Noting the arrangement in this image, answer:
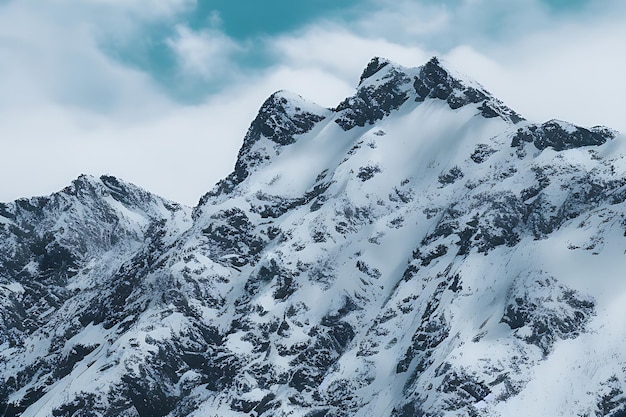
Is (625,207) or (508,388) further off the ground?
(625,207)

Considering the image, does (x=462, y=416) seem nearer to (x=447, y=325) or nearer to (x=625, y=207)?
(x=447, y=325)

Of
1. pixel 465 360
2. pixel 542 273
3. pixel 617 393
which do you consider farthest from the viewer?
pixel 542 273

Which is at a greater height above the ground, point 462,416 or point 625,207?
point 625,207

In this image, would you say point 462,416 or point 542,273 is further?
point 542,273

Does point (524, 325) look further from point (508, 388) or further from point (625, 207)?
point (625, 207)

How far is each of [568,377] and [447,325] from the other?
95.3ft

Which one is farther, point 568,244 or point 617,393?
point 568,244

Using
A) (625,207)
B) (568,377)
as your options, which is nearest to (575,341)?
(568,377)

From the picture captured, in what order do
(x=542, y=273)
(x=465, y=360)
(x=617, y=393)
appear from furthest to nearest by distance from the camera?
1. (x=542, y=273)
2. (x=465, y=360)
3. (x=617, y=393)

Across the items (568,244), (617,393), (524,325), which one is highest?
(568,244)

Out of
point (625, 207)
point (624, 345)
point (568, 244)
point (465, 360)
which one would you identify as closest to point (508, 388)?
point (465, 360)

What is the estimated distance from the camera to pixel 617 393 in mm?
163500

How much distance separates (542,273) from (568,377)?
25148 mm

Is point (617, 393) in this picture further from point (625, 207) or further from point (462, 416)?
point (625, 207)
